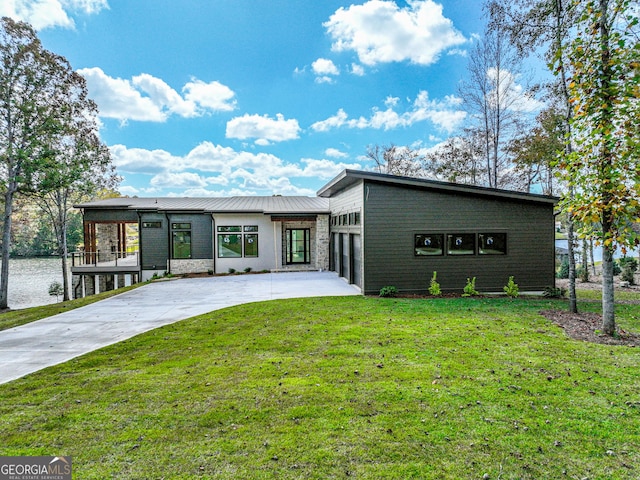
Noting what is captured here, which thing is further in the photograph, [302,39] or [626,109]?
[302,39]

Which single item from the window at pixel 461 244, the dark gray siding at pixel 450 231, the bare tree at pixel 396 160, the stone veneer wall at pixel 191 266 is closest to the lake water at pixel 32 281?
the stone veneer wall at pixel 191 266

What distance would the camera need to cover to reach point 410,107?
22047 mm

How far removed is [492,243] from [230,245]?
37.9 ft

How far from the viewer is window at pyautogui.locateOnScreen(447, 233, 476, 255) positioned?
10680mm

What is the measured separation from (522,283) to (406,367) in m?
8.24

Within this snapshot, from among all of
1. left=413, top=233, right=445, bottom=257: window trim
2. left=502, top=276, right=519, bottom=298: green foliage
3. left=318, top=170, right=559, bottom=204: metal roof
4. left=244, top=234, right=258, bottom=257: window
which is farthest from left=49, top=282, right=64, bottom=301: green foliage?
left=502, top=276, right=519, bottom=298: green foliage

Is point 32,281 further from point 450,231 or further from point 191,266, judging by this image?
point 450,231

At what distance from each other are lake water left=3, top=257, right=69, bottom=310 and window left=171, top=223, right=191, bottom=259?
741 centimetres

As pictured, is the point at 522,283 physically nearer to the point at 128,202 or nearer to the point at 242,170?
the point at 128,202

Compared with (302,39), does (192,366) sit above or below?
below

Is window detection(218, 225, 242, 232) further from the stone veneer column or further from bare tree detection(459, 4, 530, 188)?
bare tree detection(459, 4, 530, 188)

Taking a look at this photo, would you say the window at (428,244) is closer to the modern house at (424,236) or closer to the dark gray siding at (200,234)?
the modern house at (424,236)

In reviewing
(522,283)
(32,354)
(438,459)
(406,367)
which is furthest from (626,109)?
(32,354)

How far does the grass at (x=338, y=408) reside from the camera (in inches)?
107
